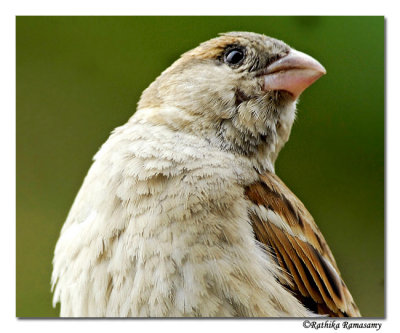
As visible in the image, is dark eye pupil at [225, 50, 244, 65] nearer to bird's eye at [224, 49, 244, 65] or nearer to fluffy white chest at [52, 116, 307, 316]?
bird's eye at [224, 49, 244, 65]

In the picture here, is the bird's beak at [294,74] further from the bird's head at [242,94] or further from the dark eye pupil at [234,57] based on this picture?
the dark eye pupil at [234,57]

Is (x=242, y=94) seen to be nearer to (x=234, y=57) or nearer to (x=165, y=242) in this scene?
(x=234, y=57)

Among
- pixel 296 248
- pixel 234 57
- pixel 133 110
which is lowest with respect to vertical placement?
pixel 296 248

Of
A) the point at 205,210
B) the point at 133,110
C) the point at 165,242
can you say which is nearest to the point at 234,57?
the point at 133,110

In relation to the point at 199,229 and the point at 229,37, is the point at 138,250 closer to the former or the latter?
the point at 199,229

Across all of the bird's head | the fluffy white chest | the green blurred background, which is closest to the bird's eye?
the bird's head

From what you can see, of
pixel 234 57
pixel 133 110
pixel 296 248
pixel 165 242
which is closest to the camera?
pixel 165 242

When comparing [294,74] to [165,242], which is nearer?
[165,242]

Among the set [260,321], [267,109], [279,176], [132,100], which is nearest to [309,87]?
[267,109]

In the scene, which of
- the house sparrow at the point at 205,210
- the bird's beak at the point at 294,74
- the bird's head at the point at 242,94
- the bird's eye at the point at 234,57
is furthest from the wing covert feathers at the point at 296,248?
the bird's eye at the point at 234,57
